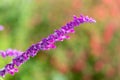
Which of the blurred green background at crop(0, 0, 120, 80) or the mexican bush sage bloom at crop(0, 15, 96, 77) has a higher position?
the blurred green background at crop(0, 0, 120, 80)

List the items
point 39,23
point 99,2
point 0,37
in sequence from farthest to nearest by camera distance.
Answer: point 99,2 → point 39,23 → point 0,37

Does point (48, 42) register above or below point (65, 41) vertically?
below

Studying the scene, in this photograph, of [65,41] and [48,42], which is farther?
[65,41]

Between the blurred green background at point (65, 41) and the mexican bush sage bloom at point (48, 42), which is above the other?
the blurred green background at point (65, 41)

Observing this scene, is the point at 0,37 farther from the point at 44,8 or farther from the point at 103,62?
the point at 103,62

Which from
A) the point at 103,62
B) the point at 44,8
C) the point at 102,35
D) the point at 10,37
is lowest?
the point at 103,62

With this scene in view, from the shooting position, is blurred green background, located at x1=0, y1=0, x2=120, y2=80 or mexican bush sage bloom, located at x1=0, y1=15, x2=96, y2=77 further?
blurred green background, located at x1=0, y1=0, x2=120, y2=80

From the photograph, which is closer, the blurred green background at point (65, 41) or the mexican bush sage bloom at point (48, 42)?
the mexican bush sage bloom at point (48, 42)

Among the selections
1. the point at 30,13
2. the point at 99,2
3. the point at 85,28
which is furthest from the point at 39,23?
the point at 99,2
